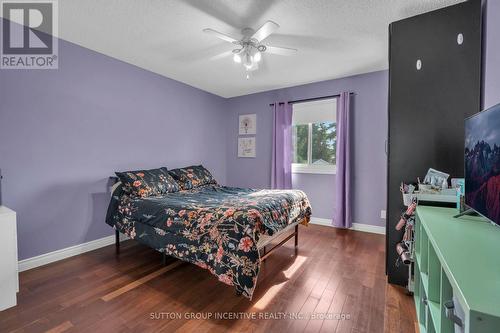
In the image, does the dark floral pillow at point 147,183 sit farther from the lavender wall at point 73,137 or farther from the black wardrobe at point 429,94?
the black wardrobe at point 429,94

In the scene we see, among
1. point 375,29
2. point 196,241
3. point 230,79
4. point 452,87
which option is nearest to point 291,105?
point 230,79

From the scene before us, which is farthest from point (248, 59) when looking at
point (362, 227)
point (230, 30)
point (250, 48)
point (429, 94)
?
point (362, 227)

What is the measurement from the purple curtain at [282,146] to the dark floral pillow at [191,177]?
119cm

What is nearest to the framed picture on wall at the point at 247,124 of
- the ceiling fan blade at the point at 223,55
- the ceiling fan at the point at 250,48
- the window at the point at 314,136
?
the window at the point at 314,136

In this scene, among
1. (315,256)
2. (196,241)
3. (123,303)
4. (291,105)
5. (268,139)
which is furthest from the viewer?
(268,139)

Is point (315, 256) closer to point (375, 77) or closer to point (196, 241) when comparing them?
point (196, 241)

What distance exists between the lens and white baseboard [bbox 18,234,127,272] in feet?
7.48

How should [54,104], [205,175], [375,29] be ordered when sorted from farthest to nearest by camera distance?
[205,175] → [54,104] → [375,29]

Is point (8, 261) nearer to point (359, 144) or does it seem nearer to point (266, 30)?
point (266, 30)

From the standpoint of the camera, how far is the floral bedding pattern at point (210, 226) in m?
1.75

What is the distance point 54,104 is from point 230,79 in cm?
230

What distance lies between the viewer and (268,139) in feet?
14.4

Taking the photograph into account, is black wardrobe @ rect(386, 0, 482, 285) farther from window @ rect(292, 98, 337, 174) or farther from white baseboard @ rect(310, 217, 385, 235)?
window @ rect(292, 98, 337, 174)

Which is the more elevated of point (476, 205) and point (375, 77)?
point (375, 77)
